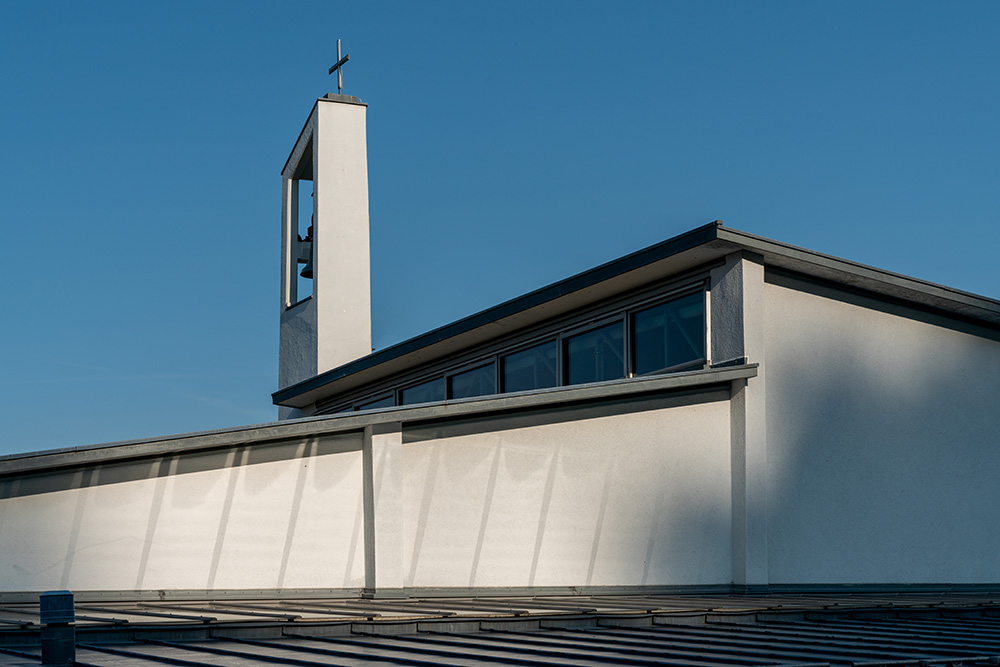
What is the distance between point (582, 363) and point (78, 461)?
7511 mm

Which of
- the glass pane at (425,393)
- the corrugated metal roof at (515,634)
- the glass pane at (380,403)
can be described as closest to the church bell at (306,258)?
the glass pane at (380,403)

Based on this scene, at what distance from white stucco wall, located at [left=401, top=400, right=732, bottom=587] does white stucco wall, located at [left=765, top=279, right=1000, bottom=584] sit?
96 cm

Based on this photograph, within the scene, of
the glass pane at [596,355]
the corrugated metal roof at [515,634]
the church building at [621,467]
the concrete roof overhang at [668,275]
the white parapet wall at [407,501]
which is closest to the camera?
the corrugated metal roof at [515,634]

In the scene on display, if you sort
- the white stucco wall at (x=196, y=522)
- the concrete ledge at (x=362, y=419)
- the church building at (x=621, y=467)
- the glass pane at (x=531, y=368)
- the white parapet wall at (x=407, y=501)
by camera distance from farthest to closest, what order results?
the glass pane at (x=531, y=368), the church building at (x=621, y=467), the white parapet wall at (x=407, y=501), the white stucco wall at (x=196, y=522), the concrete ledge at (x=362, y=419)

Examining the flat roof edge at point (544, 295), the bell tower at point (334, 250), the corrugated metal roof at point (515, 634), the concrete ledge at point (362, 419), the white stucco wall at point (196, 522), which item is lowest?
the corrugated metal roof at point (515, 634)

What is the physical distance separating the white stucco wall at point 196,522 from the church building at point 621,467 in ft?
0.08

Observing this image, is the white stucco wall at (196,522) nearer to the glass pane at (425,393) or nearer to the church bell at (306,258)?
the glass pane at (425,393)

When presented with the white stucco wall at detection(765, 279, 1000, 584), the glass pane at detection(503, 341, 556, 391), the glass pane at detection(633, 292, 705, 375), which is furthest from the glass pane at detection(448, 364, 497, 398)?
the white stucco wall at detection(765, 279, 1000, 584)

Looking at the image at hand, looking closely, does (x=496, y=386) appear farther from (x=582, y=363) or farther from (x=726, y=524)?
(x=726, y=524)

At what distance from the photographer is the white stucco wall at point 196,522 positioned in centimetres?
1174

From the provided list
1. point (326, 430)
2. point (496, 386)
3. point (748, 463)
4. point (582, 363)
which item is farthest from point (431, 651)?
point (496, 386)

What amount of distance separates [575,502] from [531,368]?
3.67m

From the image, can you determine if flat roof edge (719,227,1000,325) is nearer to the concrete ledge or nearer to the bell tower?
the concrete ledge

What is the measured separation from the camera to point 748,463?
47.3 feet
